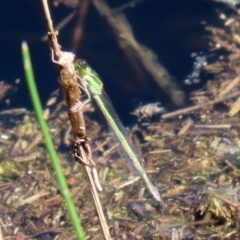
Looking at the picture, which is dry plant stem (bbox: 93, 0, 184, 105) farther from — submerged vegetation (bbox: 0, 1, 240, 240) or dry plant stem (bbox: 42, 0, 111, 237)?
dry plant stem (bbox: 42, 0, 111, 237)

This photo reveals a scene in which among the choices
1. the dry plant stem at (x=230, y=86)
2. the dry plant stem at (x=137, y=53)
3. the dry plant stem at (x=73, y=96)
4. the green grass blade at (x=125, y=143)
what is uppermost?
the dry plant stem at (x=137, y=53)

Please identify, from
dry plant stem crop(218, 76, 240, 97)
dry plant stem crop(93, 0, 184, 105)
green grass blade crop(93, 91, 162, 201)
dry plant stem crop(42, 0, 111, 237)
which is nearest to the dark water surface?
dry plant stem crop(93, 0, 184, 105)

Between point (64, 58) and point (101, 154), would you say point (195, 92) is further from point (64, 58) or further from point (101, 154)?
point (64, 58)

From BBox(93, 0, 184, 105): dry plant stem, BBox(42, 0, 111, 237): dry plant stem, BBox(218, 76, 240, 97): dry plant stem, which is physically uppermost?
BBox(93, 0, 184, 105): dry plant stem

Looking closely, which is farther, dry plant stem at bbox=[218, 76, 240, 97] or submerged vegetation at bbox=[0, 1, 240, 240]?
dry plant stem at bbox=[218, 76, 240, 97]

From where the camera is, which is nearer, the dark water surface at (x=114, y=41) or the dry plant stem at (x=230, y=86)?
the dry plant stem at (x=230, y=86)

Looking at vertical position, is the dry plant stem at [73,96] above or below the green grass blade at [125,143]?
below

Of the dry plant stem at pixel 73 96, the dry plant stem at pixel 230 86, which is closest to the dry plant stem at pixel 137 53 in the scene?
the dry plant stem at pixel 230 86

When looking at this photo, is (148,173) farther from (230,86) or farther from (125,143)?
(230,86)

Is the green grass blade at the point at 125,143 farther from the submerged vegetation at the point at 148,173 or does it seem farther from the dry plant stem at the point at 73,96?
the dry plant stem at the point at 73,96
